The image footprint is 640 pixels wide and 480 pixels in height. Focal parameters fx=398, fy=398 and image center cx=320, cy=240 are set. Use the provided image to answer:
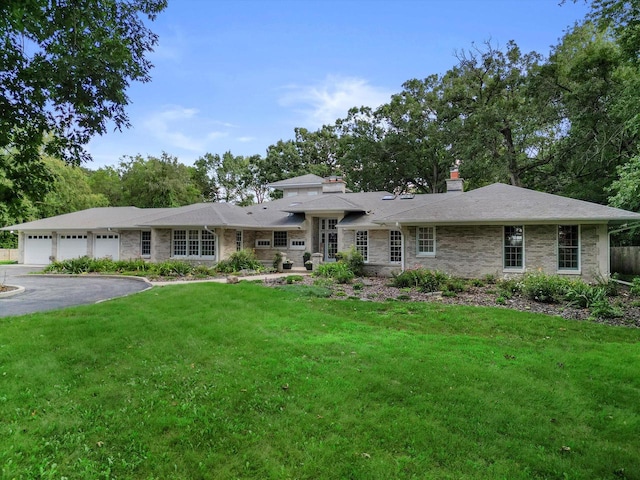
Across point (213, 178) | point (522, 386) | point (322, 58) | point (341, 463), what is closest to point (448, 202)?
point (322, 58)

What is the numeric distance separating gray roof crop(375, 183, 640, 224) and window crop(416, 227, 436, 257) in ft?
2.48

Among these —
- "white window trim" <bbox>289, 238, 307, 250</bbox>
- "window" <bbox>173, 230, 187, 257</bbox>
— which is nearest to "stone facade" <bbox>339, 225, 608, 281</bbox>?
"white window trim" <bbox>289, 238, 307, 250</bbox>

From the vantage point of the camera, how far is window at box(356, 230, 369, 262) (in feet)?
64.7

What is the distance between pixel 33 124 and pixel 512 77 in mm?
31113

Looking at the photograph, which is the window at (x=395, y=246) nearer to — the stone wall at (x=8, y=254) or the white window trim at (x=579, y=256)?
the white window trim at (x=579, y=256)

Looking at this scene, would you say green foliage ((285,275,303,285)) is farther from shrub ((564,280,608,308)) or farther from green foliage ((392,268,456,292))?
shrub ((564,280,608,308))

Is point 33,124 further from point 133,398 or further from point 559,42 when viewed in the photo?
point 559,42

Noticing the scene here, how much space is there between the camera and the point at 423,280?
1348cm

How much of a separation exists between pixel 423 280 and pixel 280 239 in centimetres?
1155

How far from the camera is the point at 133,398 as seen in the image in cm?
466

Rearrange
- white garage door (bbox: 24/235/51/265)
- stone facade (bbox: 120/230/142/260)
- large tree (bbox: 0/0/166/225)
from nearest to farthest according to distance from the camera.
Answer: large tree (bbox: 0/0/166/225)
stone facade (bbox: 120/230/142/260)
white garage door (bbox: 24/235/51/265)

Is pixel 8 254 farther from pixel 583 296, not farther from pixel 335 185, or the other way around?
pixel 583 296

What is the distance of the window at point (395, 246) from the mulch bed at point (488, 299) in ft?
14.4

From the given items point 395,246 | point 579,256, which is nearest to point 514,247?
point 579,256
